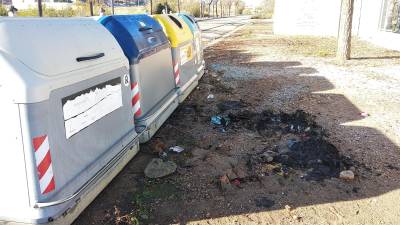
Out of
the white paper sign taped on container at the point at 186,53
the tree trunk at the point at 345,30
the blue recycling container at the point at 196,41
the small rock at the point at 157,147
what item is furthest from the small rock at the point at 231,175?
the tree trunk at the point at 345,30

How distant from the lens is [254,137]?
17.3 feet

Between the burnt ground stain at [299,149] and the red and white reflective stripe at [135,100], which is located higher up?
the red and white reflective stripe at [135,100]

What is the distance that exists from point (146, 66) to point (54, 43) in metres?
1.95

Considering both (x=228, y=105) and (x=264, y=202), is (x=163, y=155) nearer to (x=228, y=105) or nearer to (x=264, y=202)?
(x=264, y=202)

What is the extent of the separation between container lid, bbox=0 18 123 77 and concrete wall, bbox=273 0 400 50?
55.1 ft

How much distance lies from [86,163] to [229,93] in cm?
486

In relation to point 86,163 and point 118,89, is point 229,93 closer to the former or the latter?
point 118,89

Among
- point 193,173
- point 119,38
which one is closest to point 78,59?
point 119,38

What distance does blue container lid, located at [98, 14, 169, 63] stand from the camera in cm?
438

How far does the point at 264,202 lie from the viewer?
3.62 meters

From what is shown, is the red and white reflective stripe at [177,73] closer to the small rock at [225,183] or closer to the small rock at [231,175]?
the small rock at [231,175]

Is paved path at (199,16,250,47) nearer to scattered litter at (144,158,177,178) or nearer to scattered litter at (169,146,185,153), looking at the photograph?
scattered litter at (169,146,185,153)

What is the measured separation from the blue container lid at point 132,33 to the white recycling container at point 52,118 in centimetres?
74

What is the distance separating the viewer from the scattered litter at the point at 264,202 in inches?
141
